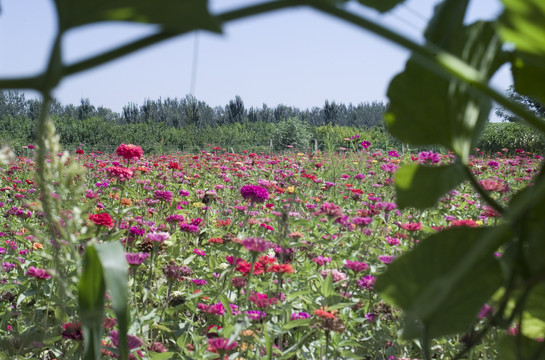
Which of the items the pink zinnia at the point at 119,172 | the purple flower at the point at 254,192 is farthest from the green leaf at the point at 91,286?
the pink zinnia at the point at 119,172

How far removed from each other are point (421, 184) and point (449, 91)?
60mm

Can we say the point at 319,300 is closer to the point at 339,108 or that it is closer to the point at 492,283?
the point at 492,283

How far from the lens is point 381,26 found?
4.7 inches

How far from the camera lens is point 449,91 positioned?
0.18 metres

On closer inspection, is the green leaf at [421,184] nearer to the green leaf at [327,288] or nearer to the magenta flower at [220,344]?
the magenta flower at [220,344]

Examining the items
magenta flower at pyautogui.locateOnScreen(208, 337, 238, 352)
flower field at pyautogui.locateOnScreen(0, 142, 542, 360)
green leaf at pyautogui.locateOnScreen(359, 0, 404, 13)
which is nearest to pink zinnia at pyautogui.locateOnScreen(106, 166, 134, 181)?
flower field at pyautogui.locateOnScreen(0, 142, 542, 360)

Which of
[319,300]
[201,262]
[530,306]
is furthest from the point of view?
[201,262]

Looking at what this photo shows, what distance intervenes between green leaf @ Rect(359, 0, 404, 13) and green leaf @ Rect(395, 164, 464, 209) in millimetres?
72

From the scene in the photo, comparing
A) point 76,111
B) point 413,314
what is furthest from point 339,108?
point 413,314

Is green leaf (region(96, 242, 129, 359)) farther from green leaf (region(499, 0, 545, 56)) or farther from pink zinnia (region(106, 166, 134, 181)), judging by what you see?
pink zinnia (region(106, 166, 134, 181))

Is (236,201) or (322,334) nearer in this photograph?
(322,334)

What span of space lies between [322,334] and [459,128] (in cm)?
128

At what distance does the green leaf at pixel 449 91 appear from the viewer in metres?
0.18

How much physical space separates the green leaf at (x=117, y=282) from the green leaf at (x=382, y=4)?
0.56 feet
